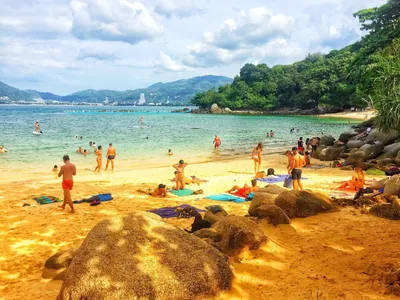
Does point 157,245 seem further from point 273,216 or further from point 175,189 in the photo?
point 175,189

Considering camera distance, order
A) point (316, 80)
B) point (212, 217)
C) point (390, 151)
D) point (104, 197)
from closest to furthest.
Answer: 1. point (212, 217)
2. point (104, 197)
3. point (390, 151)
4. point (316, 80)

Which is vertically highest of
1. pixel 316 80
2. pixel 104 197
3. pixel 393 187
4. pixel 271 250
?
pixel 316 80

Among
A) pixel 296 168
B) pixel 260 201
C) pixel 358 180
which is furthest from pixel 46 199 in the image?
pixel 358 180

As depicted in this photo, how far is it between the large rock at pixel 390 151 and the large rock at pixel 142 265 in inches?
602

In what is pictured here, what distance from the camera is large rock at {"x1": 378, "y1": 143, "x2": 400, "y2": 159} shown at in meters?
16.8

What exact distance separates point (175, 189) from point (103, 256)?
864cm

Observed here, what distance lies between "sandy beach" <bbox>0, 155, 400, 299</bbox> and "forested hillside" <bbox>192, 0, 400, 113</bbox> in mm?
17937

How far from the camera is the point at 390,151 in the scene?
17109 millimetres

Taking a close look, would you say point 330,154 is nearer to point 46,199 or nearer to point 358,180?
point 358,180

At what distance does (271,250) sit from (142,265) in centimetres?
243

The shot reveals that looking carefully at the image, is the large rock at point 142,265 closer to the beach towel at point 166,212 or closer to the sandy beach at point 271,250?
A: the sandy beach at point 271,250

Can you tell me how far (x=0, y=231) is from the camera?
26.5ft

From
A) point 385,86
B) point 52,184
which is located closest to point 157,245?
point 52,184

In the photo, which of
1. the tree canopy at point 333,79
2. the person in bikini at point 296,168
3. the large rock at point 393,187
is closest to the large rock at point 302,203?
the large rock at point 393,187
